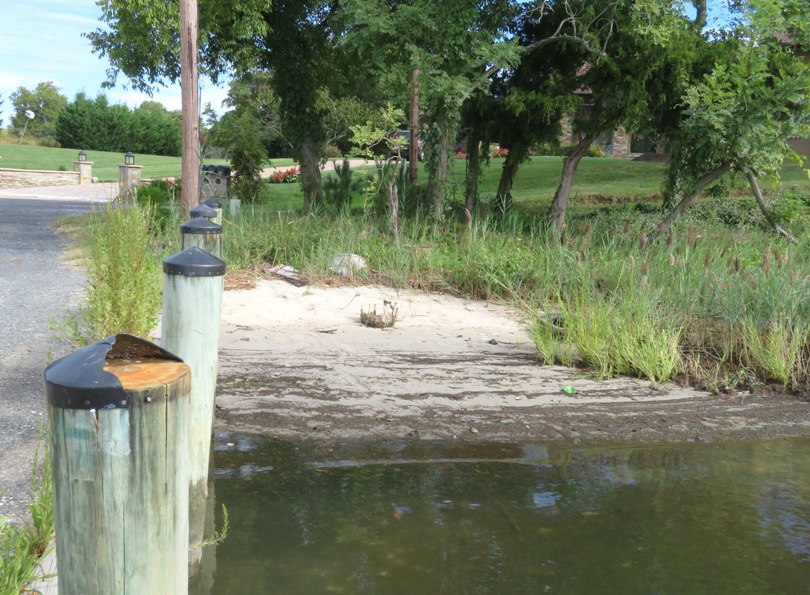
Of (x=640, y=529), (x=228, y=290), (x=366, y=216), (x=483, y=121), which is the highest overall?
(x=483, y=121)

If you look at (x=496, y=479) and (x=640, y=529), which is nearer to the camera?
Answer: (x=640, y=529)

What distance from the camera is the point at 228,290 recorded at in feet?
32.6

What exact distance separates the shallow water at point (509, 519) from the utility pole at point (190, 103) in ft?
19.1

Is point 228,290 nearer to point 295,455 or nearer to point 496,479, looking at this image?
point 295,455

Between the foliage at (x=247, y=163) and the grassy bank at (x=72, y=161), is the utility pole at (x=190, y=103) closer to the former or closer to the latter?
the foliage at (x=247, y=163)

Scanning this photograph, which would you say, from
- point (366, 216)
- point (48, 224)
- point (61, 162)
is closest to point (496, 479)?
point (366, 216)

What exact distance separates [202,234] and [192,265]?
1769 mm

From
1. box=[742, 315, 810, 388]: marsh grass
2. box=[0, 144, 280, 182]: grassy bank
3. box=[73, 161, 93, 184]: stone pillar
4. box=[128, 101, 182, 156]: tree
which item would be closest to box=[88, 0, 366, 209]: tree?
box=[742, 315, 810, 388]: marsh grass

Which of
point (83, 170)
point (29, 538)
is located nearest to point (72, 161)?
point (83, 170)

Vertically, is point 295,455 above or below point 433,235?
below

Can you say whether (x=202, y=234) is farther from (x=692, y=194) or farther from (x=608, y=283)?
(x=692, y=194)

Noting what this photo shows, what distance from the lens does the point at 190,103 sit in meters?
11.0

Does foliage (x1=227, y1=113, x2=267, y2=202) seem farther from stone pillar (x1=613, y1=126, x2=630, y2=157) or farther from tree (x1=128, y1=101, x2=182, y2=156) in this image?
tree (x1=128, y1=101, x2=182, y2=156)

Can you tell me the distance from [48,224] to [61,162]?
85.7ft
